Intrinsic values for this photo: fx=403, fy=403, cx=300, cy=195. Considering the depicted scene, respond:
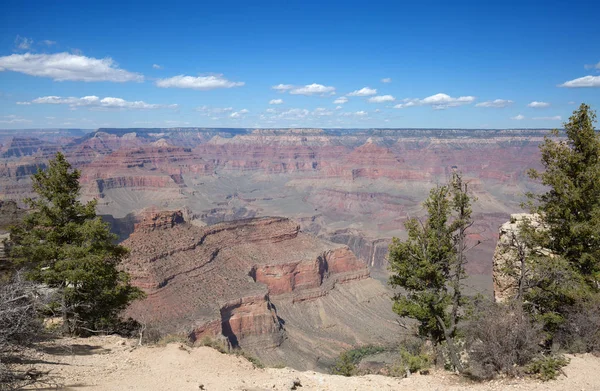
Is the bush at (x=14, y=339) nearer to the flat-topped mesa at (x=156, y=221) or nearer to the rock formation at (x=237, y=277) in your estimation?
the rock formation at (x=237, y=277)

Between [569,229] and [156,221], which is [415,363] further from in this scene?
[156,221]

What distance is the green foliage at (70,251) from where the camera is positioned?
17344 mm

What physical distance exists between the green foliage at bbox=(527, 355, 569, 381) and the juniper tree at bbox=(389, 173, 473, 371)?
333 centimetres

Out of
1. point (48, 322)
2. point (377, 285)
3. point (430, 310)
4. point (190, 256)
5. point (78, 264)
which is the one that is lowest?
point (377, 285)

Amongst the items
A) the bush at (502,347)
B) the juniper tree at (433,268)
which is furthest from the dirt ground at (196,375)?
the juniper tree at (433,268)

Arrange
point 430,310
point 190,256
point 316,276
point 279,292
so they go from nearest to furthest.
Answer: point 430,310
point 190,256
point 279,292
point 316,276

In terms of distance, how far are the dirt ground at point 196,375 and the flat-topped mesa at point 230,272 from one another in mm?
20766

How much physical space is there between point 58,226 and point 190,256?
37487mm

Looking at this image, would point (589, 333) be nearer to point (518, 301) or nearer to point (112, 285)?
point (518, 301)

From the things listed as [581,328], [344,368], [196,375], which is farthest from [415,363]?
[344,368]

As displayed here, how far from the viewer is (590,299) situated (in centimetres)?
1475

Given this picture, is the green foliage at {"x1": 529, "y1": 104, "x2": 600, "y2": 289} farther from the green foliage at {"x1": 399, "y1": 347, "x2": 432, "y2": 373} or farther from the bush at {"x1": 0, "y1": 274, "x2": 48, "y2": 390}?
the bush at {"x1": 0, "y1": 274, "x2": 48, "y2": 390}

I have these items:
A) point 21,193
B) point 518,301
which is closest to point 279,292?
point 518,301

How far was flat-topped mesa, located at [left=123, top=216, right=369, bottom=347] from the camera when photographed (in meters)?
43.9
